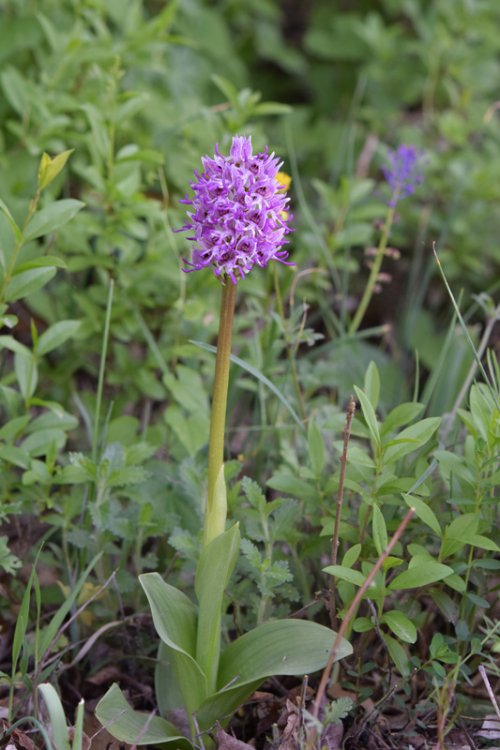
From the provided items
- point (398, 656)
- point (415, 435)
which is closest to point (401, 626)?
point (398, 656)

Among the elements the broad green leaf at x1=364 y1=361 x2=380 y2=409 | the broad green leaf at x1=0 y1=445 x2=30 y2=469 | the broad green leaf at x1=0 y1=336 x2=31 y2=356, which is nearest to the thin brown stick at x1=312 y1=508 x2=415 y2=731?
the broad green leaf at x1=364 y1=361 x2=380 y2=409

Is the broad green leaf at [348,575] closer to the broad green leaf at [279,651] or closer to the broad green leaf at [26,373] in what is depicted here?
the broad green leaf at [279,651]

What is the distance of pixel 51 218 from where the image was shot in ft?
5.46

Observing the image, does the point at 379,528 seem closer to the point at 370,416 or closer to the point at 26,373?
the point at 370,416

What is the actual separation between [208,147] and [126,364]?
0.69 metres

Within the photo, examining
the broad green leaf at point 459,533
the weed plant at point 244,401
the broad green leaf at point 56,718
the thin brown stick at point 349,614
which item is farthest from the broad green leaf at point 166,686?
the broad green leaf at point 459,533

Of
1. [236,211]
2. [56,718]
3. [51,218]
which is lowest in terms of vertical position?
[56,718]

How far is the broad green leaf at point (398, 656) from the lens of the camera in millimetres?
1432

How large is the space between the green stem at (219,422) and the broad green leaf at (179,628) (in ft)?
0.38

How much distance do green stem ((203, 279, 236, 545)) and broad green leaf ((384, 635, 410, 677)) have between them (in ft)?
1.17

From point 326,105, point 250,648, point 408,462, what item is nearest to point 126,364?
point 408,462

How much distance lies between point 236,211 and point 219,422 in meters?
0.34

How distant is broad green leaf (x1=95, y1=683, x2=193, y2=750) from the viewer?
1.34 m

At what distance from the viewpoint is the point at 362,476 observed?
5.12ft
